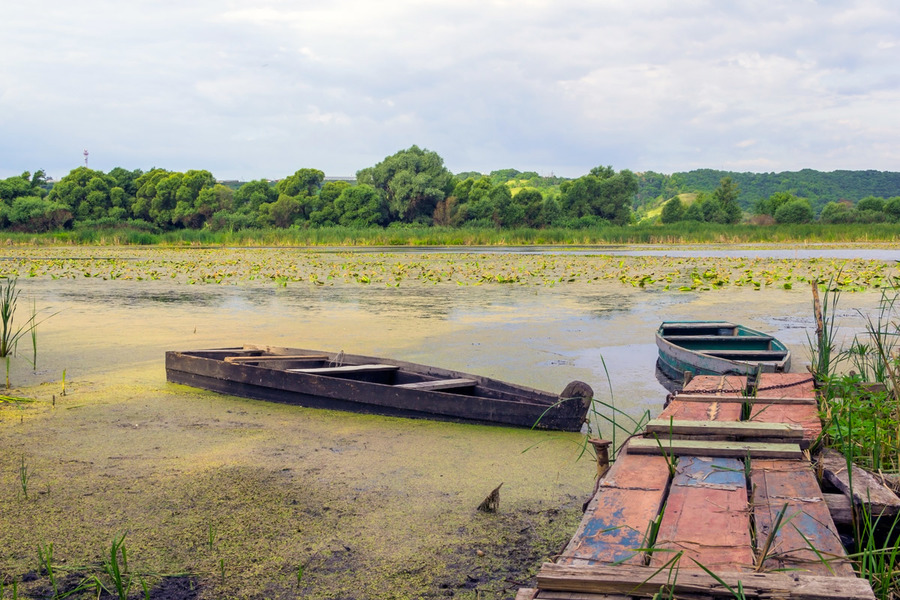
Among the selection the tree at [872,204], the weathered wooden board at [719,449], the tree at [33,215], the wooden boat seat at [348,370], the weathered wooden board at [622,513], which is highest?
the tree at [872,204]

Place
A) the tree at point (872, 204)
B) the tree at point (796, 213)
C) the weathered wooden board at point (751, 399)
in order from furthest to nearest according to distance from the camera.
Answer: the tree at point (872, 204)
the tree at point (796, 213)
the weathered wooden board at point (751, 399)

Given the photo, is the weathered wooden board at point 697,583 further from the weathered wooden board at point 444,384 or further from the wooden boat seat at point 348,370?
the wooden boat seat at point 348,370

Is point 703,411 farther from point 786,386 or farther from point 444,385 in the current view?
point 444,385

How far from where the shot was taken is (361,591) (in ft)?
8.04

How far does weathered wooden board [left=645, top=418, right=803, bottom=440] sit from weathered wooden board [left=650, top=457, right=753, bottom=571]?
0.25m

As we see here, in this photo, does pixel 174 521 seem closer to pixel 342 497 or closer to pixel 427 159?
pixel 342 497

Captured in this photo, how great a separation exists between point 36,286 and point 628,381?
11.4 m

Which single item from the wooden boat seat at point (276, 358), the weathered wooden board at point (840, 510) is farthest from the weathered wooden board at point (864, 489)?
the wooden boat seat at point (276, 358)

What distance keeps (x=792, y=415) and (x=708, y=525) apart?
5.06 ft

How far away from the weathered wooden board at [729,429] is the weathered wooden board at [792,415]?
0.19m

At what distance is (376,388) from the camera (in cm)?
476

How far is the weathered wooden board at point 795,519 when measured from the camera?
184cm

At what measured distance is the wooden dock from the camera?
5.60ft

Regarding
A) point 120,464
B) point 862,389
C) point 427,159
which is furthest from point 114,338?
point 427,159
